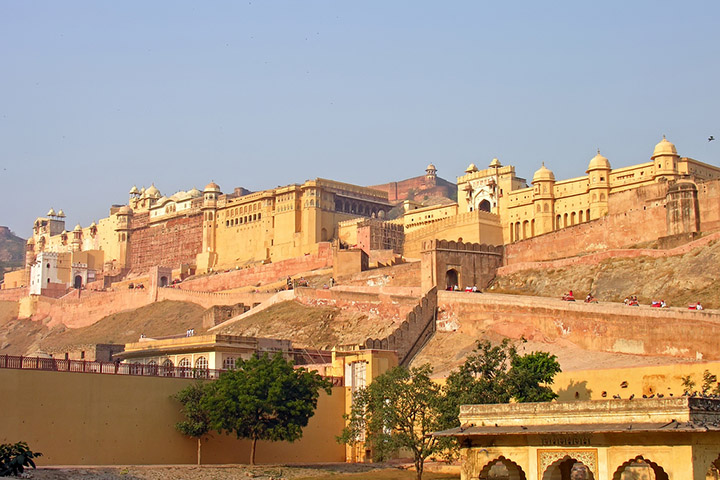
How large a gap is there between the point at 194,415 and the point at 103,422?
284cm

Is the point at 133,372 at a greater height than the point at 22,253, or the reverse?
the point at 22,253

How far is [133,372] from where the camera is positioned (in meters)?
30.6

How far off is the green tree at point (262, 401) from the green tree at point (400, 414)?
→ 5.37 feet

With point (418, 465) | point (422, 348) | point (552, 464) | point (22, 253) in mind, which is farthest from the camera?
point (22, 253)

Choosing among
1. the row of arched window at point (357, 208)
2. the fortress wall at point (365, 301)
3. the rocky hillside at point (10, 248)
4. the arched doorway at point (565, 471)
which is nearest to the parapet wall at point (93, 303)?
the fortress wall at point (365, 301)

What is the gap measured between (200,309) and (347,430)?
3749cm

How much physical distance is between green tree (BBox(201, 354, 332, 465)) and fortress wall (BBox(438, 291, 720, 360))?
12.6 m

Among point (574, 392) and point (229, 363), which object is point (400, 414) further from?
point (229, 363)

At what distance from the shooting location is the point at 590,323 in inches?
1547

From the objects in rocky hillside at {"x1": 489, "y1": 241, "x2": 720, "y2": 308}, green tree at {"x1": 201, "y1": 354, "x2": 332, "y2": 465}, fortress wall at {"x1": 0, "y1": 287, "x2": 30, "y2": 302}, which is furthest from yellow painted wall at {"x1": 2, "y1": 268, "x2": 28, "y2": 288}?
green tree at {"x1": 201, "y1": 354, "x2": 332, "y2": 465}

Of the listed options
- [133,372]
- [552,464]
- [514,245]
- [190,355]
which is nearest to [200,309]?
[514,245]

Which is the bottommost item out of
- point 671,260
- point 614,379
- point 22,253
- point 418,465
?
point 418,465

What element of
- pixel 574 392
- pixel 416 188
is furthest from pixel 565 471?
pixel 416 188

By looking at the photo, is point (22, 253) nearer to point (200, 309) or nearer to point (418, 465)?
point (200, 309)
